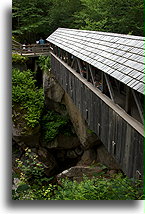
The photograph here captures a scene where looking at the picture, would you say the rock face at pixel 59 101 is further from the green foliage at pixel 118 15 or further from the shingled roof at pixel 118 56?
the shingled roof at pixel 118 56

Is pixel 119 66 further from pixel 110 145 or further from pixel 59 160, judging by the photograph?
pixel 59 160

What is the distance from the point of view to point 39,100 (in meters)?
14.5

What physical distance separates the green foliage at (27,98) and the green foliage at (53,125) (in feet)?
2.16

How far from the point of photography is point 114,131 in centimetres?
535

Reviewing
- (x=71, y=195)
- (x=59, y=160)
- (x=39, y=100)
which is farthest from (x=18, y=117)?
(x=71, y=195)

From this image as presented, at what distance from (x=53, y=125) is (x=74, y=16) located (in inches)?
378

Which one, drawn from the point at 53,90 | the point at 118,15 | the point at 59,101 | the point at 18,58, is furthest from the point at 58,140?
the point at 118,15

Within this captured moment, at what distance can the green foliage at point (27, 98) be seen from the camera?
42.8ft

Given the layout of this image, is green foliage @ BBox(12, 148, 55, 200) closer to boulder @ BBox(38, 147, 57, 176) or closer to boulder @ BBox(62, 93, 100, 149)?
boulder @ BBox(62, 93, 100, 149)

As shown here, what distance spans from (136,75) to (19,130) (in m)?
9.37

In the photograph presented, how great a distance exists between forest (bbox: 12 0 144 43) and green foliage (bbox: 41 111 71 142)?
256 inches

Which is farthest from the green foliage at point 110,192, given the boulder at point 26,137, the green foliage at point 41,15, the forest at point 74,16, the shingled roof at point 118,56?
the green foliage at point 41,15

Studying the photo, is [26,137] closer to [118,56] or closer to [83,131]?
[83,131]

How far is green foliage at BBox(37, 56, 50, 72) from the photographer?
15.2m
